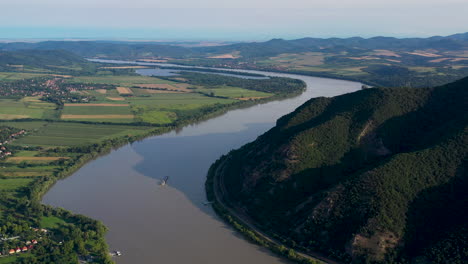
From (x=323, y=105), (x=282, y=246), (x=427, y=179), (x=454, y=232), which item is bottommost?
(x=282, y=246)

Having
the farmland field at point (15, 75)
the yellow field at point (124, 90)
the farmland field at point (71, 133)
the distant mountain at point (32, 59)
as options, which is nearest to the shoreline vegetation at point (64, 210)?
the farmland field at point (71, 133)

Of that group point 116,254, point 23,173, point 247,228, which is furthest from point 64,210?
point 247,228

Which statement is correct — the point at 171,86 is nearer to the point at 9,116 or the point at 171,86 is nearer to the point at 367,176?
the point at 9,116

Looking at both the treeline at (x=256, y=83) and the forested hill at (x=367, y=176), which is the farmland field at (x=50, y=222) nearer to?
the forested hill at (x=367, y=176)

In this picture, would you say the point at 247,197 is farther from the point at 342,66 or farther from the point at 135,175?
the point at 342,66

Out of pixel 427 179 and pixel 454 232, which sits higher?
pixel 427 179

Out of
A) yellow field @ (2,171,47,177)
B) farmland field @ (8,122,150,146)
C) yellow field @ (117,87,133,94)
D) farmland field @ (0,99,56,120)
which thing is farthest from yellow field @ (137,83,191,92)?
yellow field @ (2,171,47,177)

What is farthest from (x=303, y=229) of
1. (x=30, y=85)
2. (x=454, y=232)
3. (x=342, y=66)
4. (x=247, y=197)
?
(x=342, y=66)
